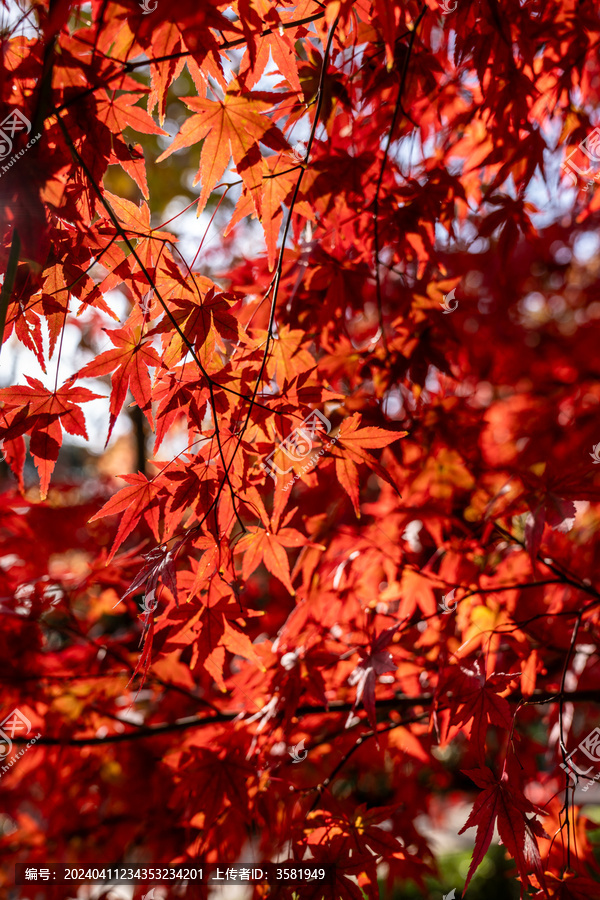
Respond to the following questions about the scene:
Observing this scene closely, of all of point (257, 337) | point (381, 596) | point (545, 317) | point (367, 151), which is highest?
point (545, 317)

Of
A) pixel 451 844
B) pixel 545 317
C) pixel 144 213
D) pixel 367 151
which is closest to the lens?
pixel 144 213

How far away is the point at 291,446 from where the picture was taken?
4.28 ft

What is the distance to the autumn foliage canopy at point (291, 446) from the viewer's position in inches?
42.8

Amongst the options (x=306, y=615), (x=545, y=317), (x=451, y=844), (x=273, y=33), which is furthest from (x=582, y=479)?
(x=451, y=844)

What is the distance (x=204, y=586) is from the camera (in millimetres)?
1290

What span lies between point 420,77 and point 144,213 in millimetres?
808

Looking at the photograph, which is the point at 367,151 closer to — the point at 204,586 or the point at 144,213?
the point at 144,213

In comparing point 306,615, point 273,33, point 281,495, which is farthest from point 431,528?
point 273,33

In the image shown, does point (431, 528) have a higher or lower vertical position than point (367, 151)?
lower

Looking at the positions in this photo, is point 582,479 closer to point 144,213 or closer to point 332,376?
point 332,376

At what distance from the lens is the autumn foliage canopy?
3.57 feet

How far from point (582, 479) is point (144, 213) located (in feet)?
3.92

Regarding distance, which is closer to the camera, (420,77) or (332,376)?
(420,77)

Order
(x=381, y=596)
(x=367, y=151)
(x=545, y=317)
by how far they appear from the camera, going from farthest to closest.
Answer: (x=545, y=317) < (x=381, y=596) < (x=367, y=151)
